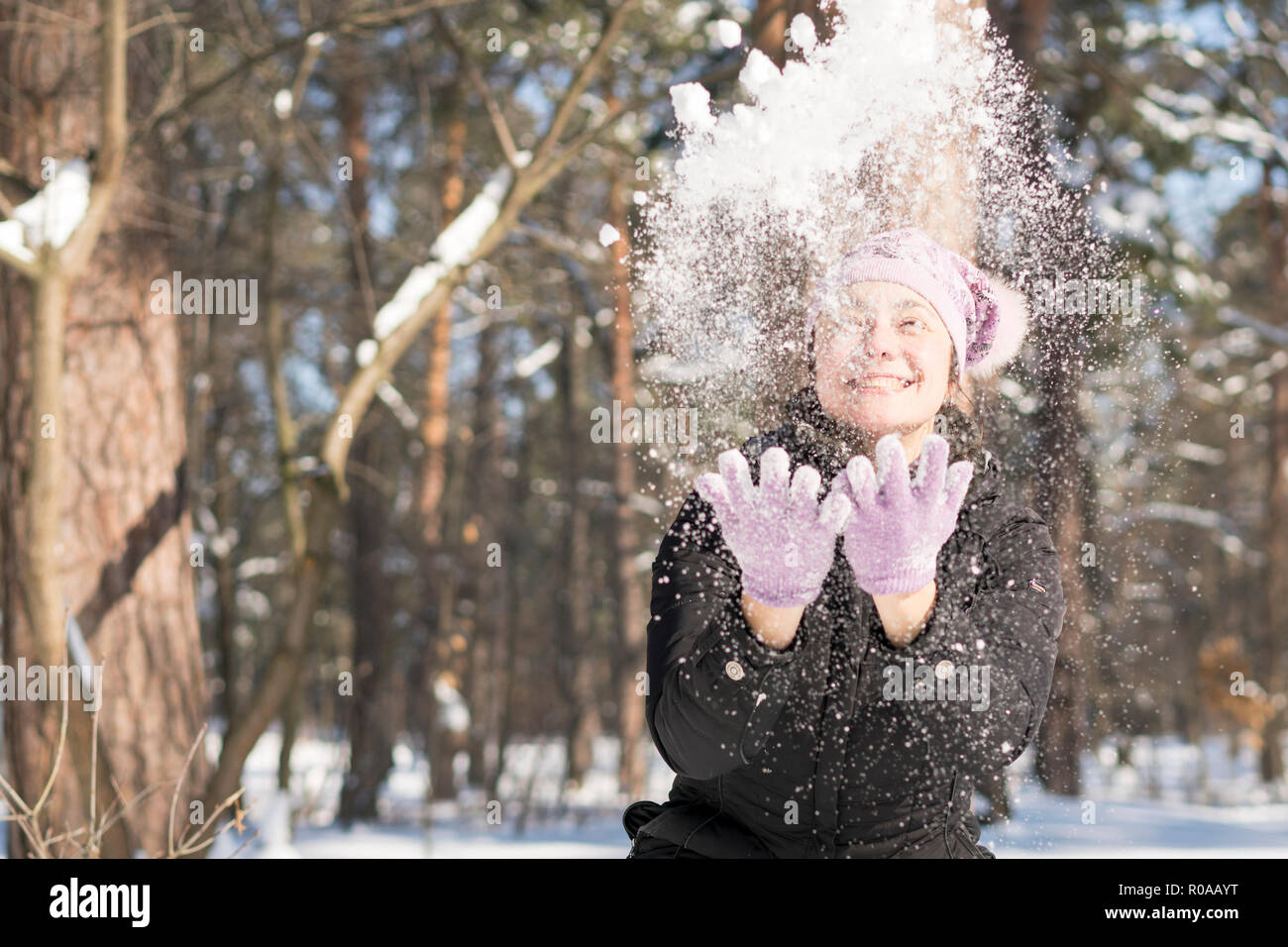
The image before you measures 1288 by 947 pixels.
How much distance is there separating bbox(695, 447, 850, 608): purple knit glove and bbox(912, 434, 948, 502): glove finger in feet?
0.29

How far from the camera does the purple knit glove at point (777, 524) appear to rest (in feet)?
4.68

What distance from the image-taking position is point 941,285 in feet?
5.74

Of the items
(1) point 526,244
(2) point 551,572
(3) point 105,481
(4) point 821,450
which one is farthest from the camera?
(2) point 551,572

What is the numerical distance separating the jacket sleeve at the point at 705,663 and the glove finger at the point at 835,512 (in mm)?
190

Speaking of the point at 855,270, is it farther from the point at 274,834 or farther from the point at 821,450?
the point at 274,834

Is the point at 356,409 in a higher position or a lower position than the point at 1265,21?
lower

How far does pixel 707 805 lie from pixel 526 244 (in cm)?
549

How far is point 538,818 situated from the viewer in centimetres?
1186

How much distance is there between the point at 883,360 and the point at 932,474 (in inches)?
13.4

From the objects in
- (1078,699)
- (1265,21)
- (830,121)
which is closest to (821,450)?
(830,121)

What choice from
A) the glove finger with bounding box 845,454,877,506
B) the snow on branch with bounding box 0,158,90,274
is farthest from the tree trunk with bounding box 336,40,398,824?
the glove finger with bounding box 845,454,877,506

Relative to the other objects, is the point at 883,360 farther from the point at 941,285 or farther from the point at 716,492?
the point at 716,492

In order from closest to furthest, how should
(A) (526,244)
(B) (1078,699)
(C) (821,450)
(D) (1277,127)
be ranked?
(C) (821,450) < (A) (526,244) < (B) (1078,699) < (D) (1277,127)

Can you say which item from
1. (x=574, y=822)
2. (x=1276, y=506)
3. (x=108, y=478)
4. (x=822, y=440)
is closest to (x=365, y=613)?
(x=574, y=822)
